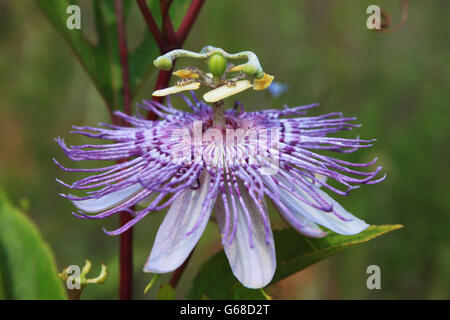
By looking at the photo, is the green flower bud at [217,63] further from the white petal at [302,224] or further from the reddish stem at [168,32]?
the white petal at [302,224]

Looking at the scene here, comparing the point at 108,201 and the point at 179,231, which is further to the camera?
the point at 108,201

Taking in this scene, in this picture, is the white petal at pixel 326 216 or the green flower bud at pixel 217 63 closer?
the white petal at pixel 326 216

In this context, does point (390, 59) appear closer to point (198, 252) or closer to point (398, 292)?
point (398, 292)

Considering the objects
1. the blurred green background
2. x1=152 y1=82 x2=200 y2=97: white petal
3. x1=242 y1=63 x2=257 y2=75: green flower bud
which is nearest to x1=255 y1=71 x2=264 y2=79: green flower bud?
x1=242 y1=63 x2=257 y2=75: green flower bud

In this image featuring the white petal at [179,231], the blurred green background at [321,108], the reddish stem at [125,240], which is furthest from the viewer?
the blurred green background at [321,108]

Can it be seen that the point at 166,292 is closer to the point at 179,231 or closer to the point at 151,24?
the point at 179,231

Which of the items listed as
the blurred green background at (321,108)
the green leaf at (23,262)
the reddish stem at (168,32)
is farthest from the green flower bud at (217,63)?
the blurred green background at (321,108)

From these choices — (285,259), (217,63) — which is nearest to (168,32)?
(217,63)
